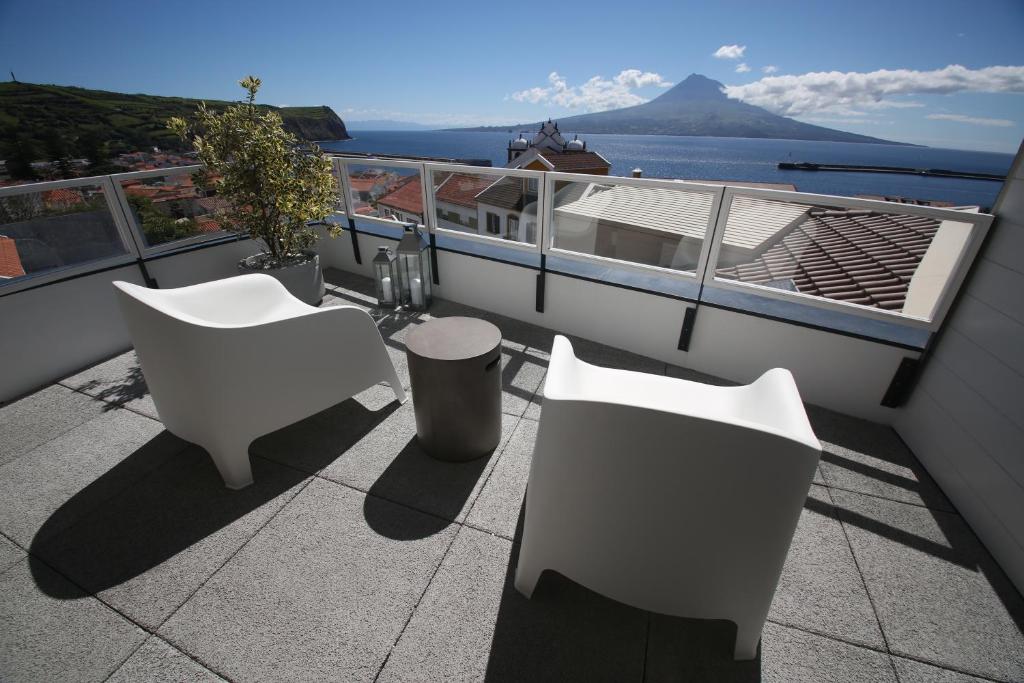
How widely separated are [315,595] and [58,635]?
100cm

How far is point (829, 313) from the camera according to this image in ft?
10.4

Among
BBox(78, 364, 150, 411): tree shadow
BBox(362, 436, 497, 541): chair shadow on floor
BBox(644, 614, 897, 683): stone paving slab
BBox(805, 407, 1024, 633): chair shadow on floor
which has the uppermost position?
BBox(78, 364, 150, 411): tree shadow

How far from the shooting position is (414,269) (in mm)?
4680

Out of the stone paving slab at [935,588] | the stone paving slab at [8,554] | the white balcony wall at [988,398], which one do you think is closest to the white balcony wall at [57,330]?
the stone paving slab at [8,554]

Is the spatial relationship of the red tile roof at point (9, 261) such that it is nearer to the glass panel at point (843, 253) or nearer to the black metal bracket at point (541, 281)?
the black metal bracket at point (541, 281)

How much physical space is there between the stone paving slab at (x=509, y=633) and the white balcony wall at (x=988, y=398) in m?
2.02

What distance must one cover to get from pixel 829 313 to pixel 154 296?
4614 millimetres

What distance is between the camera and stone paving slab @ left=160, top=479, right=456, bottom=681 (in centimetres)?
165

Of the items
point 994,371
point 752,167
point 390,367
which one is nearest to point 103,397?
point 390,367

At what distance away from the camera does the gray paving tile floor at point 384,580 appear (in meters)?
1.66

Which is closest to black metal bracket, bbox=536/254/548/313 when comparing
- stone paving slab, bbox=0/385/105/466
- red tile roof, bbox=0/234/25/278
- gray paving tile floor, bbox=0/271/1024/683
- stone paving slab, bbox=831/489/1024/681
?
gray paving tile floor, bbox=0/271/1024/683

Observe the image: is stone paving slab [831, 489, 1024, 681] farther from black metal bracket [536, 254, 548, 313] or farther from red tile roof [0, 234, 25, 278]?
red tile roof [0, 234, 25, 278]

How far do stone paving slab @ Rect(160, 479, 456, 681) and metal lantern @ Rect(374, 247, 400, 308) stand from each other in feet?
9.15

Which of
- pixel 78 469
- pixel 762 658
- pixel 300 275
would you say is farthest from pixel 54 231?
pixel 762 658
